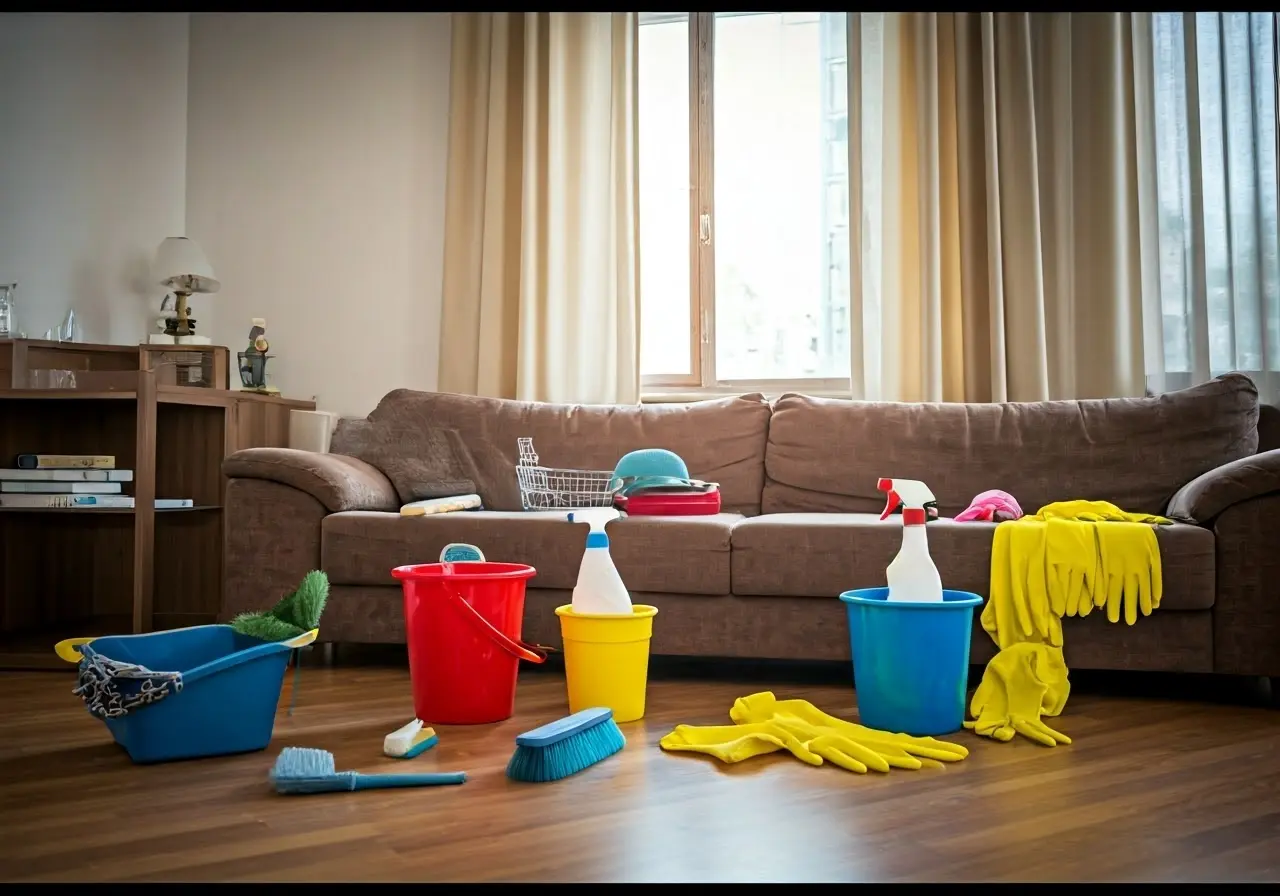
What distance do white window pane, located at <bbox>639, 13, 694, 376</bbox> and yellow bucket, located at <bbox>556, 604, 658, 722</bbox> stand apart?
1997 mm

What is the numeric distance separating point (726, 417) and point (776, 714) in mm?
1366

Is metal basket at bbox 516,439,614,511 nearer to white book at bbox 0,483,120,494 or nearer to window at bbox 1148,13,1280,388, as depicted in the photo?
white book at bbox 0,483,120,494

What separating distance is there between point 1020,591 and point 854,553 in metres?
0.38

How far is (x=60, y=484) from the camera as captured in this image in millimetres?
2865

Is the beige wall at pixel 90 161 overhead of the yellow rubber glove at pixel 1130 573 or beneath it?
overhead

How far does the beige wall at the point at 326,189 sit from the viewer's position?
13.1ft

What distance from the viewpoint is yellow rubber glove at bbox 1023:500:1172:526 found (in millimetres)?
2441

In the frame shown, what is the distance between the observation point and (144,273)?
12.9 ft

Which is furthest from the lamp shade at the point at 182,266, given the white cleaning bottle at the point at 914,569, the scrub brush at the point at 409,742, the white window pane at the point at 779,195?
the white cleaning bottle at the point at 914,569

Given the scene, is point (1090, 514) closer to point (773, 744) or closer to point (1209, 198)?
point (773, 744)

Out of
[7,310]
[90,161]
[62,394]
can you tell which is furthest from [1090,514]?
[90,161]

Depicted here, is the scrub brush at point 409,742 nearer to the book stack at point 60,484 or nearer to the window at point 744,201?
the book stack at point 60,484

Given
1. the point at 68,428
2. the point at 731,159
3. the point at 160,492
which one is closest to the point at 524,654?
the point at 160,492

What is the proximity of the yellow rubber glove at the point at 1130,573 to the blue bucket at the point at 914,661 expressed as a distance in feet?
1.71
